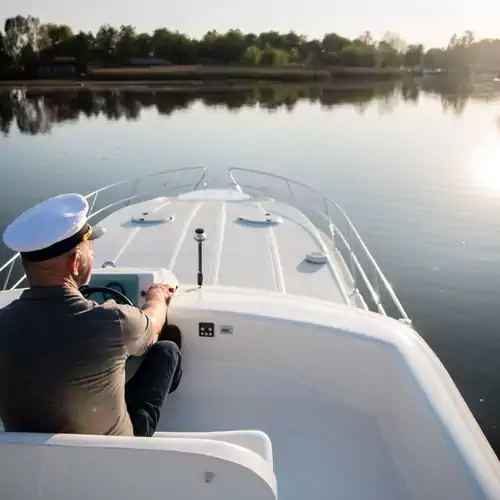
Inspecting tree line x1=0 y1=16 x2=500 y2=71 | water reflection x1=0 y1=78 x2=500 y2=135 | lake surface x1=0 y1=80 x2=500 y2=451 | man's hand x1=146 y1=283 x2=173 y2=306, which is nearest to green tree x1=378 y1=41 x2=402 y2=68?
tree line x1=0 y1=16 x2=500 y2=71

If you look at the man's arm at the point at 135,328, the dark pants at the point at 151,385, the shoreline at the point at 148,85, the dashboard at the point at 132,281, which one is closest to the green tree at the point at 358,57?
the shoreline at the point at 148,85

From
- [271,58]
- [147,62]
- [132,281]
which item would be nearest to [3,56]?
[147,62]

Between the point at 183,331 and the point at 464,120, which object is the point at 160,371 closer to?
the point at 183,331

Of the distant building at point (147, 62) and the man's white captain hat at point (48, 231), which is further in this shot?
the distant building at point (147, 62)

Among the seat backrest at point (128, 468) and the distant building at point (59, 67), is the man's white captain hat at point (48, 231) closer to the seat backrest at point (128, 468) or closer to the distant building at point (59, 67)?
the seat backrest at point (128, 468)

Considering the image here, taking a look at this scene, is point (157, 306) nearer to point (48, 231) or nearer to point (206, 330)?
point (206, 330)

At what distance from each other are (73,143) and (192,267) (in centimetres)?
1789

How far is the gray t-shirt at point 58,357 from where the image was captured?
1868mm

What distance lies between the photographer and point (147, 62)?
78.1 metres

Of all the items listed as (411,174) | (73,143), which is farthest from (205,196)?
(73,143)

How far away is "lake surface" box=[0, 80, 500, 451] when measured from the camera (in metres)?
8.15

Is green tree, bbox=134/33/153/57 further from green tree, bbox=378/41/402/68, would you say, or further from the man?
the man

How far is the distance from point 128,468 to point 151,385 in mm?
872

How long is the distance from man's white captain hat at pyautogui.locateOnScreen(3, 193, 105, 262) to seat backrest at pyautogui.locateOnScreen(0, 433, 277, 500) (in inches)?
22.6
